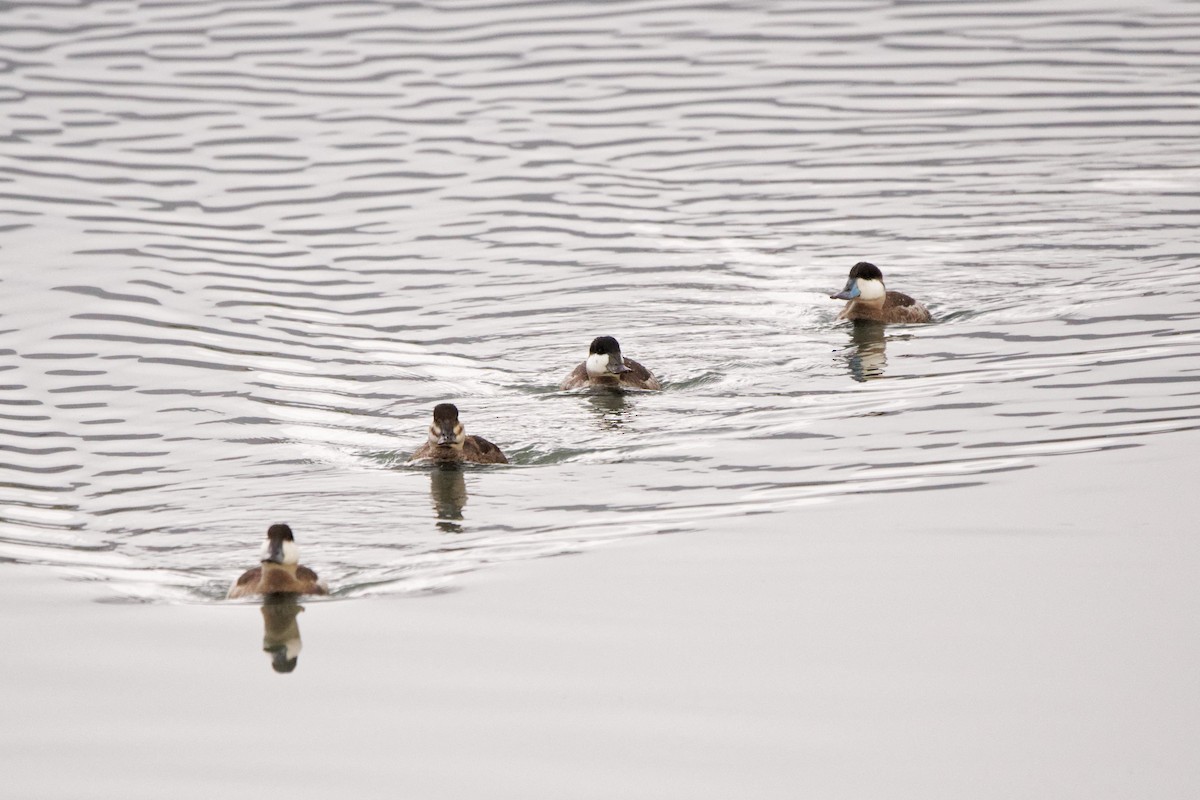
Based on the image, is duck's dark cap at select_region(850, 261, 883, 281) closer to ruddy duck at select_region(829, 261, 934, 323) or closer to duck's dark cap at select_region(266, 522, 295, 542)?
ruddy duck at select_region(829, 261, 934, 323)

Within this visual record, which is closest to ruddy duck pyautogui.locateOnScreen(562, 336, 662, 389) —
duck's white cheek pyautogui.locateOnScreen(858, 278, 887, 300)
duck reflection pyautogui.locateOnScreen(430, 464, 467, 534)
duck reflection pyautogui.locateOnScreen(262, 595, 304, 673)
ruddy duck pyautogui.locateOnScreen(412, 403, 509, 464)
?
ruddy duck pyautogui.locateOnScreen(412, 403, 509, 464)

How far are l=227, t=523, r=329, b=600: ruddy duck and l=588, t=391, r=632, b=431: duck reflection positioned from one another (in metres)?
4.12

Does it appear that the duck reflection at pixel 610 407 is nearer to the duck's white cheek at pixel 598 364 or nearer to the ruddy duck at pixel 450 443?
the duck's white cheek at pixel 598 364

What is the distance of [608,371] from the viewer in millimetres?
15094

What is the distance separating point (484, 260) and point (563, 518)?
8243 millimetres

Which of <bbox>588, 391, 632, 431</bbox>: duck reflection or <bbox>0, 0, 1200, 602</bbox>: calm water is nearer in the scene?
<bbox>0, 0, 1200, 602</bbox>: calm water

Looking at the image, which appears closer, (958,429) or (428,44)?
(958,429)

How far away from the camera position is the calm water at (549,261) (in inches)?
501

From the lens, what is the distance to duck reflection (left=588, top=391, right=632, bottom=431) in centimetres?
1454

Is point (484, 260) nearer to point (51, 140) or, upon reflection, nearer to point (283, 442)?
point (283, 442)

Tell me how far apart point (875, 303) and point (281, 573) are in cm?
844

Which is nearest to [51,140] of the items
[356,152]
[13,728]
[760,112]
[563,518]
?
[356,152]

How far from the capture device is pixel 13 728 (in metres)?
9.16

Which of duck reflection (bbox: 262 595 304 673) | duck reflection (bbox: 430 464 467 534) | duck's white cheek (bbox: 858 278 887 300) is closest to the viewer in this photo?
duck reflection (bbox: 262 595 304 673)
